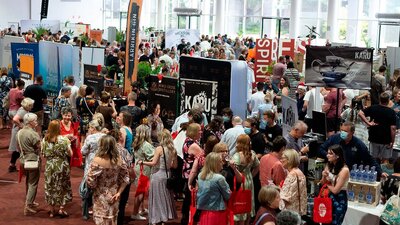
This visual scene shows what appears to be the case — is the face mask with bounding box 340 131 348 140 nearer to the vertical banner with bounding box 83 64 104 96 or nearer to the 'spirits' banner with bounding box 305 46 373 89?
the 'spirits' banner with bounding box 305 46 373 89

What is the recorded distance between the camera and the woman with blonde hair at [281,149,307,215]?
6.71 metres

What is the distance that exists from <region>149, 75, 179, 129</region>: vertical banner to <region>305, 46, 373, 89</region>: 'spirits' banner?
216cm

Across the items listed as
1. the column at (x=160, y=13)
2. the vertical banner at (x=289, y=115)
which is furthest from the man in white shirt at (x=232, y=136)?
the column at (x=160, y=13)

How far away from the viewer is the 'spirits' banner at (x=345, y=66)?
30.4ft

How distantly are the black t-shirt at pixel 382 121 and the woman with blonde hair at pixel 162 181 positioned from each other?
3.19m

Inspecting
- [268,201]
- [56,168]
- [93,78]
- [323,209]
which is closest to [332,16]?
[93,78]

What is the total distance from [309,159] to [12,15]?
29009 millimetres

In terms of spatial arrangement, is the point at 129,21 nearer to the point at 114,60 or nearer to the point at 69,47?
the point at 69,47

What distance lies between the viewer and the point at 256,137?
27.7 ft

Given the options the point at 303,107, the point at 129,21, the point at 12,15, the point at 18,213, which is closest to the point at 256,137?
the point at 18,213

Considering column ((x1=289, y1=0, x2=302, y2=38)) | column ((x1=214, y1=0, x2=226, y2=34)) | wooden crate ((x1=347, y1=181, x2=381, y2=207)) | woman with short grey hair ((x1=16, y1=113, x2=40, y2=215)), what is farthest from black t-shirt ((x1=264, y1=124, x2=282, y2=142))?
column ((x1=214, y1=0, x2=226, y2=34))

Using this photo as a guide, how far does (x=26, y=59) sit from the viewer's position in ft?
46.7

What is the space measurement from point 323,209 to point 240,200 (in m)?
0.91

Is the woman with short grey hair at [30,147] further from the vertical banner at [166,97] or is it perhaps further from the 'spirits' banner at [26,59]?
the 'spirits' banner at [26,59]
